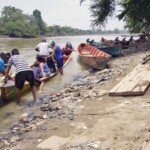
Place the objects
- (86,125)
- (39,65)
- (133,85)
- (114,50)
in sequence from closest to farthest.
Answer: (86,125) → (133,85) → (39,65) → (114,50)

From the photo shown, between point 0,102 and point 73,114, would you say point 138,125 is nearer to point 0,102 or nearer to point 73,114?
point 73,114

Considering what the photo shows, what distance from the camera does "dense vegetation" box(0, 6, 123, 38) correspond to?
320 feet

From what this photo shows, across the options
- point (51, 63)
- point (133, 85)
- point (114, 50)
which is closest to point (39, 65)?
point (51, 63)

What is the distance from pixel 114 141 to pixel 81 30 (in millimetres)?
173514

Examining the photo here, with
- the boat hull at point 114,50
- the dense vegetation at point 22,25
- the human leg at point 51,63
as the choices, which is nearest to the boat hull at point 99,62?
the human leg at point 51,63

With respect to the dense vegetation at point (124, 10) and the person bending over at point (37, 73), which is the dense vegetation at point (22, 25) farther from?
the person bending over at point (37, 73)

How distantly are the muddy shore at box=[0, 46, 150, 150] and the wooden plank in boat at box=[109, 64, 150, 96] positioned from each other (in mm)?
180

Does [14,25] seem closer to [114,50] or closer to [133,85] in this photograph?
[114,50]

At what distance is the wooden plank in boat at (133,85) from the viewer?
852 cm

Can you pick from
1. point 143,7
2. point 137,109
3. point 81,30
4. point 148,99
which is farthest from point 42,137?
point 81,30

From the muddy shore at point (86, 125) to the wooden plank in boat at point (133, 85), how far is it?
0.59ft

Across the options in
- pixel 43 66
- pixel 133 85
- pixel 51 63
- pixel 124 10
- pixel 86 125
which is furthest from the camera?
pixel 124 10

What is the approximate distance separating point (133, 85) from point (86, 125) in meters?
2.97

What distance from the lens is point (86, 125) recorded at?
6.65 metres
